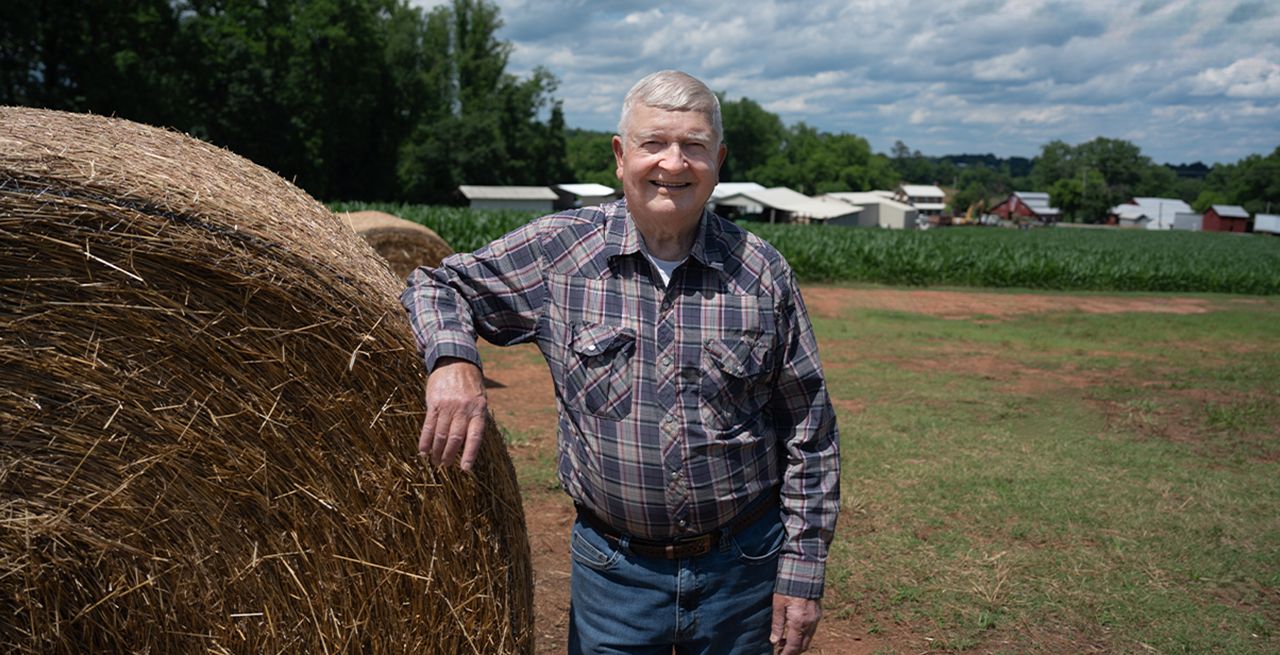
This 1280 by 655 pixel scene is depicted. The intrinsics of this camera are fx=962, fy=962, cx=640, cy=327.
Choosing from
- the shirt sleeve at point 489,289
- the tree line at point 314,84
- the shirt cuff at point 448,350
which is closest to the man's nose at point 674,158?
the shirt sleeve at point 489,289

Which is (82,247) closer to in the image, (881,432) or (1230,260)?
(881,432)

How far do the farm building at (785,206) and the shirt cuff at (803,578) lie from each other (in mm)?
61873

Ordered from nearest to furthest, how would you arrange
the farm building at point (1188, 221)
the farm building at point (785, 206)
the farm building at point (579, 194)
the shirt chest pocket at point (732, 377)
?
the shirt chest pocket at point (732, 377)
the farm building at point (785, 206)
the farm building at point (579, 194)
the farm building at point (1188, 221)

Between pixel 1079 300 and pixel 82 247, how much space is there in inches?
812

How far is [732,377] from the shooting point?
2223mm

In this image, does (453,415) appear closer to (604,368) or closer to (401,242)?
(604,368)

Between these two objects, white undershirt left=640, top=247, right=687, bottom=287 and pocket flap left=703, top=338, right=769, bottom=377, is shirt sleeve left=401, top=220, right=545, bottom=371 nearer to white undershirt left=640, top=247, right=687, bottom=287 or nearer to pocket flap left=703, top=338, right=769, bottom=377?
white undershirt left=640, top=247, right=687, bottom=287

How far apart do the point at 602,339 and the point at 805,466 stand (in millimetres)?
576

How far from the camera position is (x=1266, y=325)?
16391 millimetres

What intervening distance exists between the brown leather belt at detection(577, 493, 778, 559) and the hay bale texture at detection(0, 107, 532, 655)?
0.48 m

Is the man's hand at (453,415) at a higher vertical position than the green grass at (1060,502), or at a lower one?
higher

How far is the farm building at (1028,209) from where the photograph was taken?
378ft

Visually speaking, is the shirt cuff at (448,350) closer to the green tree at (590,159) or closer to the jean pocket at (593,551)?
the jean pocket at (593,551)

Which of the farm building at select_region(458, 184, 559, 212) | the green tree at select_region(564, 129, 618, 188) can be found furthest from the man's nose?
the green tree at select_region(564, 129, 618, 188)
